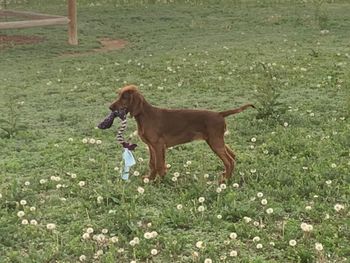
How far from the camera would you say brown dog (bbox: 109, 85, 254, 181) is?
4.64m

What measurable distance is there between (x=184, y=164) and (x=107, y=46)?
27.6 feet

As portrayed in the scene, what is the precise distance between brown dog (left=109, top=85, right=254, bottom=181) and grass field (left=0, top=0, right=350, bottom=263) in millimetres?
258

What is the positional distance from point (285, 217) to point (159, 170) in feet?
3.73

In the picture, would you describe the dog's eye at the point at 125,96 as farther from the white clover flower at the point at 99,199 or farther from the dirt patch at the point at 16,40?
the dirt patch at the point at 16,40

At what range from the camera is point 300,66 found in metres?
9.73

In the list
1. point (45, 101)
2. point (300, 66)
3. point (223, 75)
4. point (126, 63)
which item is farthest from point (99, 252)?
point (126, 63)

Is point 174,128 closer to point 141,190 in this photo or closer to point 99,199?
point 141,190

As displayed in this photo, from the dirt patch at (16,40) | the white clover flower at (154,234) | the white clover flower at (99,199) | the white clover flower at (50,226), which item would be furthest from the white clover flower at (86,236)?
the dirt patch at (16,40)

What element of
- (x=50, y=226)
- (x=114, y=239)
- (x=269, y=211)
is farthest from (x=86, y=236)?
(x=269, y=211)

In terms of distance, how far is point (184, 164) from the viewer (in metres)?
5.25

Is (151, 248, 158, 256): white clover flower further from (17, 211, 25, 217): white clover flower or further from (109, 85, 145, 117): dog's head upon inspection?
(109, 85, 145, 117): dog's head

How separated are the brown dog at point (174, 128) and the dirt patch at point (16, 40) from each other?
9.28m

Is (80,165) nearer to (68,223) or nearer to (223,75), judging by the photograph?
(68,223)

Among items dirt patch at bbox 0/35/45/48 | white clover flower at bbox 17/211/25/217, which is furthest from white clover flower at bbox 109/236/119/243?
dirt patch at bbox 0/35/45/48
